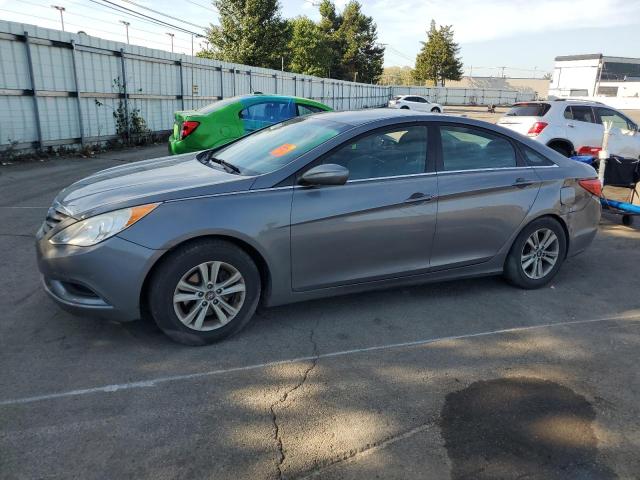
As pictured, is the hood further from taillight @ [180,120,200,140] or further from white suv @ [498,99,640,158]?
white suv @ [498,99,640,158]

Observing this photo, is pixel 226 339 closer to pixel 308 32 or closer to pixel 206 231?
pixel 206 231

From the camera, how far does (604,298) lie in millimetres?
4746

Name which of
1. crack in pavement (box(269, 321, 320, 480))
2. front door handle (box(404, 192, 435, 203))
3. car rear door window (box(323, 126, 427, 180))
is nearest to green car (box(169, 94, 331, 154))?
car rear door window (box(323, 126, 427, 180))

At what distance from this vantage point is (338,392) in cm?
308

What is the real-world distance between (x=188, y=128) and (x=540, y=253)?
224 inches

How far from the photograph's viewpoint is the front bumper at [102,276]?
10.5 feet

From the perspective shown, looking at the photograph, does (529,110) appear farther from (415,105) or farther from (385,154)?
(415,105)

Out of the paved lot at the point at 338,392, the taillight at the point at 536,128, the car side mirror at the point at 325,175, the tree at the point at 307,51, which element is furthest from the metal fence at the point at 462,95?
the car side mirror at the point at 325,175

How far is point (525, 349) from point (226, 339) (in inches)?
84.4

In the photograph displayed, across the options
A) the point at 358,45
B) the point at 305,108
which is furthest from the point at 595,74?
the point at 305,108

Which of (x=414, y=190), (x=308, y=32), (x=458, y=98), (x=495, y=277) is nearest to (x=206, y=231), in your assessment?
(x=414, y=190)

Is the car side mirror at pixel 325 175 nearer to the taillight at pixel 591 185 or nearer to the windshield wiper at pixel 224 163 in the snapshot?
the windshield wiper at pixel 224 163

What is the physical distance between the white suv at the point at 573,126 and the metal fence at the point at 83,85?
31.6 ft

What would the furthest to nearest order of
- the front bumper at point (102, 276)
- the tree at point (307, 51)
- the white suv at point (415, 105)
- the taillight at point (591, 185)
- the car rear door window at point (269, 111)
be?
the tree at point (307, 51), the white suv at point (415, 105), the car rear door window at point (269, 111), the taillight at point (591, 185), the front bumper at point (102, 276)
